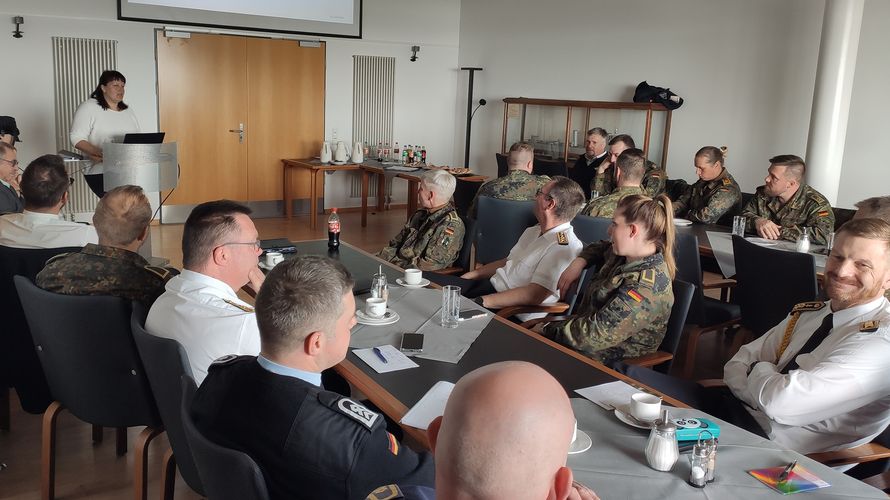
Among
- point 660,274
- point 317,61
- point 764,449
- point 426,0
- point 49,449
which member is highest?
point 426,0

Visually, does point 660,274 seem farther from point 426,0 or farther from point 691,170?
point 426,0

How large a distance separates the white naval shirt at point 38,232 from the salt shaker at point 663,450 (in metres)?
2.62

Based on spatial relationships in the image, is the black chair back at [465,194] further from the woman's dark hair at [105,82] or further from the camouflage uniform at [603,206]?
the woman's dark hair at [105,82]

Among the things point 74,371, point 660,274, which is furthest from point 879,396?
point 74,371

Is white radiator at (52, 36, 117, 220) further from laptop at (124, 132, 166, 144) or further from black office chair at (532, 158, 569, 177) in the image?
black office chair at (532, 158, 569, 177)

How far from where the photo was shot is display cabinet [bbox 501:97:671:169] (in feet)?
25.7

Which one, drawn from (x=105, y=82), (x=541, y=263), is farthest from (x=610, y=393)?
(x=105, y=82)

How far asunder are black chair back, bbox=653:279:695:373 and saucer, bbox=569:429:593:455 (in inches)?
47.9

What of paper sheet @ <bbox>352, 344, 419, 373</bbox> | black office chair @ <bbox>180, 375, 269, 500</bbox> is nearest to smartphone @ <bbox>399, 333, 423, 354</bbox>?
paper sheet @ <bbox>352, 344, 419, 373</bbox>

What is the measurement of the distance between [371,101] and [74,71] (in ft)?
11.3

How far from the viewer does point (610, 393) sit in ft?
6.93

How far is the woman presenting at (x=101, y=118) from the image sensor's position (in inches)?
259

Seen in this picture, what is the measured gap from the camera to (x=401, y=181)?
33.2 ft

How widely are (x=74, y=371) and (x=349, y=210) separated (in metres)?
7.31
